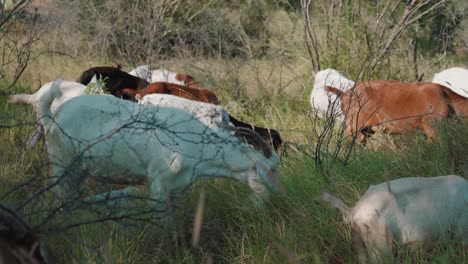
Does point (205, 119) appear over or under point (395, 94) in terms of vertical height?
over

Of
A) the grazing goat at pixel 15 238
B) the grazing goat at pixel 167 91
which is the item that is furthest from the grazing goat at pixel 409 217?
the grazing goat at pixel 167 91

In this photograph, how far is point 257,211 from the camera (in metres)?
4.74

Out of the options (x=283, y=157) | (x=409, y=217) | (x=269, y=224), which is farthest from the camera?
(x=283, y=157)

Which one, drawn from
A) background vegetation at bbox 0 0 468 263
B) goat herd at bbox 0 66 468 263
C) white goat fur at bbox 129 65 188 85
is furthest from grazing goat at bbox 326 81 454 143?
white goat fur at bbox 129 65 188 85

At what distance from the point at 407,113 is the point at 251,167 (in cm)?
314

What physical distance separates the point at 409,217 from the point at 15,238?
2.01 m

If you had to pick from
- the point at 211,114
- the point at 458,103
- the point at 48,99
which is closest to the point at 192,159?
the point at 211,114

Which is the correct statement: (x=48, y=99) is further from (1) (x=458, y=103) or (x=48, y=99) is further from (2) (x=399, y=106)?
(1) (x=458, y=103)

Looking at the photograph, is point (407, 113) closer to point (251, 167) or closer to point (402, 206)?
point (251, 167)

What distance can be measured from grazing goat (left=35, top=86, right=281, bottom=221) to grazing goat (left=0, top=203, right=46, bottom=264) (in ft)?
5.42

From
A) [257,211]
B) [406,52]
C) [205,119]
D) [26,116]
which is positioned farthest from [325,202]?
[406,52]

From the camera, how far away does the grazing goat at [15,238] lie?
2.80 meters

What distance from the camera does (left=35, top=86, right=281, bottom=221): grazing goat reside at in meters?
4.80

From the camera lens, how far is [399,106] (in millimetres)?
7805
